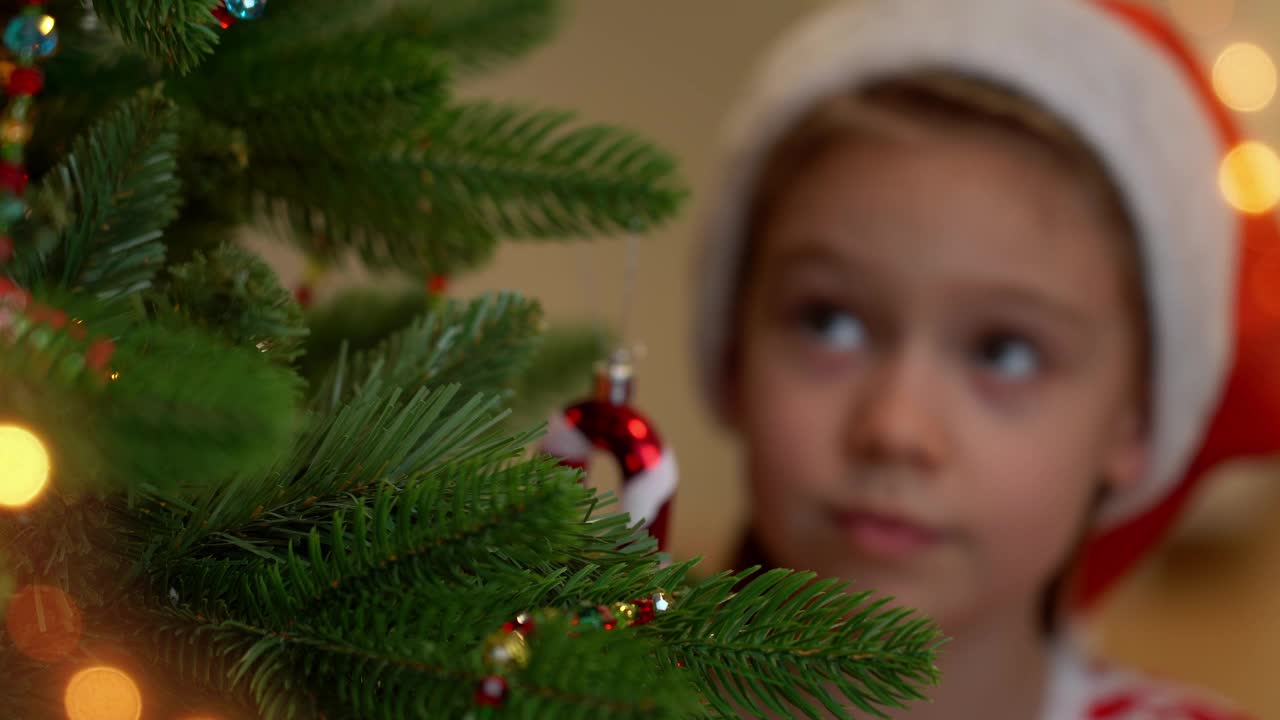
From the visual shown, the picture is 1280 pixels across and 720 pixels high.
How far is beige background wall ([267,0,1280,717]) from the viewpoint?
136cm

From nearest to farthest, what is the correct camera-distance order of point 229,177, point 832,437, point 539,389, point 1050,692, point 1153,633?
point 229,177, point 539,389, point 832,437, point 1050,692, point 1153,633

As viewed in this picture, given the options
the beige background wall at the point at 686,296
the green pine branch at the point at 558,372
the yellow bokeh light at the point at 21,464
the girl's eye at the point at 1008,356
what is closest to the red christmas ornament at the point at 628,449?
the green pine branch at the point at 558,372

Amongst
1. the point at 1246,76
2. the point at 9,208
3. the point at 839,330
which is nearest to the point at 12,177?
the point at 9,208

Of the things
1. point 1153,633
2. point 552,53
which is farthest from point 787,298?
point 1153,633

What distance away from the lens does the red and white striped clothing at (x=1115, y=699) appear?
748mm

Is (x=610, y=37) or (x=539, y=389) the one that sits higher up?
(x=610, y=37)

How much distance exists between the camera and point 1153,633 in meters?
1.50

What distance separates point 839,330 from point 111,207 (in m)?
0.47

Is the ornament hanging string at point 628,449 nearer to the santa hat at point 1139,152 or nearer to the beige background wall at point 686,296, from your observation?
A: the santa hat at point 1139,152

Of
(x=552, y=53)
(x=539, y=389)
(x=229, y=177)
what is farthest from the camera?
(x=552, y=53)

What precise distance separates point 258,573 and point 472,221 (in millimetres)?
175

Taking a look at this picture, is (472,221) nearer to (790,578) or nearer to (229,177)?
(229,177)

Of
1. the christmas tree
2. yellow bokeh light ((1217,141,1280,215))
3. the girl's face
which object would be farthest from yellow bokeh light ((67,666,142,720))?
yellow bokeh light ((1217,141,1280,215))

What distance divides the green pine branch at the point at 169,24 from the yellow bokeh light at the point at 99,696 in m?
0.15
